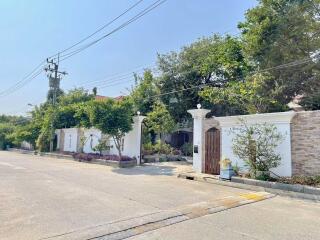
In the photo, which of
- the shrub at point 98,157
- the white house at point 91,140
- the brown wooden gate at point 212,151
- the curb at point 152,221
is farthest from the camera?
the white house at point 91,140

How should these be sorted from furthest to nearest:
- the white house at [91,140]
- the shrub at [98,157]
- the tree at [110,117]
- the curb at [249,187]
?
the white house at [91,140] < the shrub at [98,157] < the tree at [110,117] < the curb at [249,187]

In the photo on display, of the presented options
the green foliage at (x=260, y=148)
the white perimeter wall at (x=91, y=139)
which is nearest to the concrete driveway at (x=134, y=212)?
the green foliage at (x=260, y=148)

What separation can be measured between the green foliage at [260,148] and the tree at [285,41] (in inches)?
207

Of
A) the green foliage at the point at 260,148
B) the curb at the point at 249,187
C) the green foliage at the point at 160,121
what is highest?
the green foliage at the point at 160,121

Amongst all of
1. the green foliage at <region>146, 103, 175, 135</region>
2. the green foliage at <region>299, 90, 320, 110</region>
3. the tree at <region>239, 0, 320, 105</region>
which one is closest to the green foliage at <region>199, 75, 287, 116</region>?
the tree at <region>239, 0, 320, 105</region>

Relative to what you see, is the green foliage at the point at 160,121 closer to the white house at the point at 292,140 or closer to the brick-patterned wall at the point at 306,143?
the white house at the point at 292,140

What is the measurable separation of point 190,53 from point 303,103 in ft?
35.2

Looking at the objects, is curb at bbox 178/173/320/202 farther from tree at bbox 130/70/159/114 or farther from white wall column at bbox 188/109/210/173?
tree at bbox 130/70/159/114

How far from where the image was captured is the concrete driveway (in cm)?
535

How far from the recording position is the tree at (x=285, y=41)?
15.7 metres

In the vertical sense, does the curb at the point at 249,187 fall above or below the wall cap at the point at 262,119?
below

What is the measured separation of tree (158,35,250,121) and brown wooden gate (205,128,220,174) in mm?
9520

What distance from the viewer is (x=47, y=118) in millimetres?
28891

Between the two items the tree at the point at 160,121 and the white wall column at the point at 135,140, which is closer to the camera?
the white wall column at the point at 135,140
